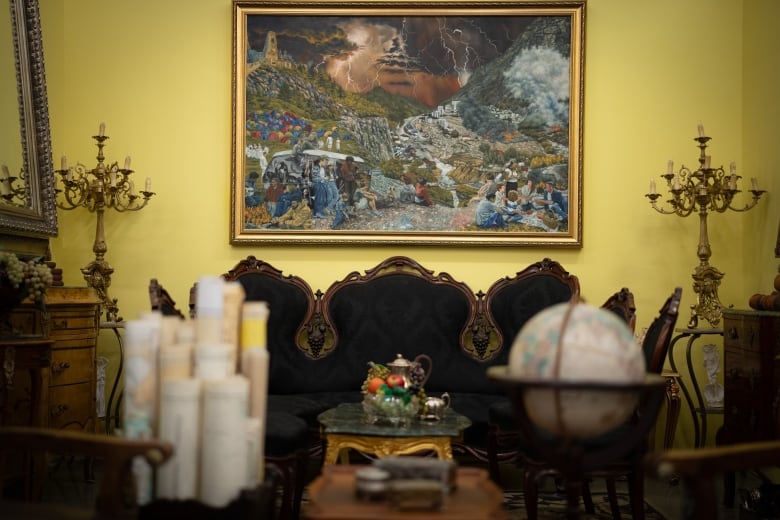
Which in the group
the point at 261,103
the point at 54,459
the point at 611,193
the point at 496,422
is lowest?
the point at 54,459

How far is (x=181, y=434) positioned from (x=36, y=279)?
2.30 m

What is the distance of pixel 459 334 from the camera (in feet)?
23.1

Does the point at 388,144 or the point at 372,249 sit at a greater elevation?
the point at 388,144

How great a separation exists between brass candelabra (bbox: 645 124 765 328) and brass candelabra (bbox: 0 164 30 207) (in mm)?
4786

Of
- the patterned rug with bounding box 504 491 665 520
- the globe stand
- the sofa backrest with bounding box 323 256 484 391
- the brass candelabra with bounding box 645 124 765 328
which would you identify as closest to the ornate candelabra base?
the brass candelabra with bounding box 645 124 765 328

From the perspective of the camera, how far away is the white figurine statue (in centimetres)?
703

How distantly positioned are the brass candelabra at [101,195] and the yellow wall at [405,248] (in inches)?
12.8

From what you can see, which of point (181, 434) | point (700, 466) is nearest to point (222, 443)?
point (181, 434)

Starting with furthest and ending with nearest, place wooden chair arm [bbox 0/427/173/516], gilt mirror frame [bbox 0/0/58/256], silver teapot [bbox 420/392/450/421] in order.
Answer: gilt mirror frame [bbox 0/0/58/256] < silver teapot [bbox 420/392/450/421] < wooden chair arm [bbox 0/427/173/516]

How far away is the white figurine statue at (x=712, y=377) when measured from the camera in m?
7.03

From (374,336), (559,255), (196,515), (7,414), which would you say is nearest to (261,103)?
(374,336)

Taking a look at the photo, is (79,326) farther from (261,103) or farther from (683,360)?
(683,360)

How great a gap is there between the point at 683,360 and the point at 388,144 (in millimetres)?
3055

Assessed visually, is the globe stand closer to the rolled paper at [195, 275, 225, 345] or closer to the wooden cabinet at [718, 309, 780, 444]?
the rolled paper at [195, 275, 225, 345]
